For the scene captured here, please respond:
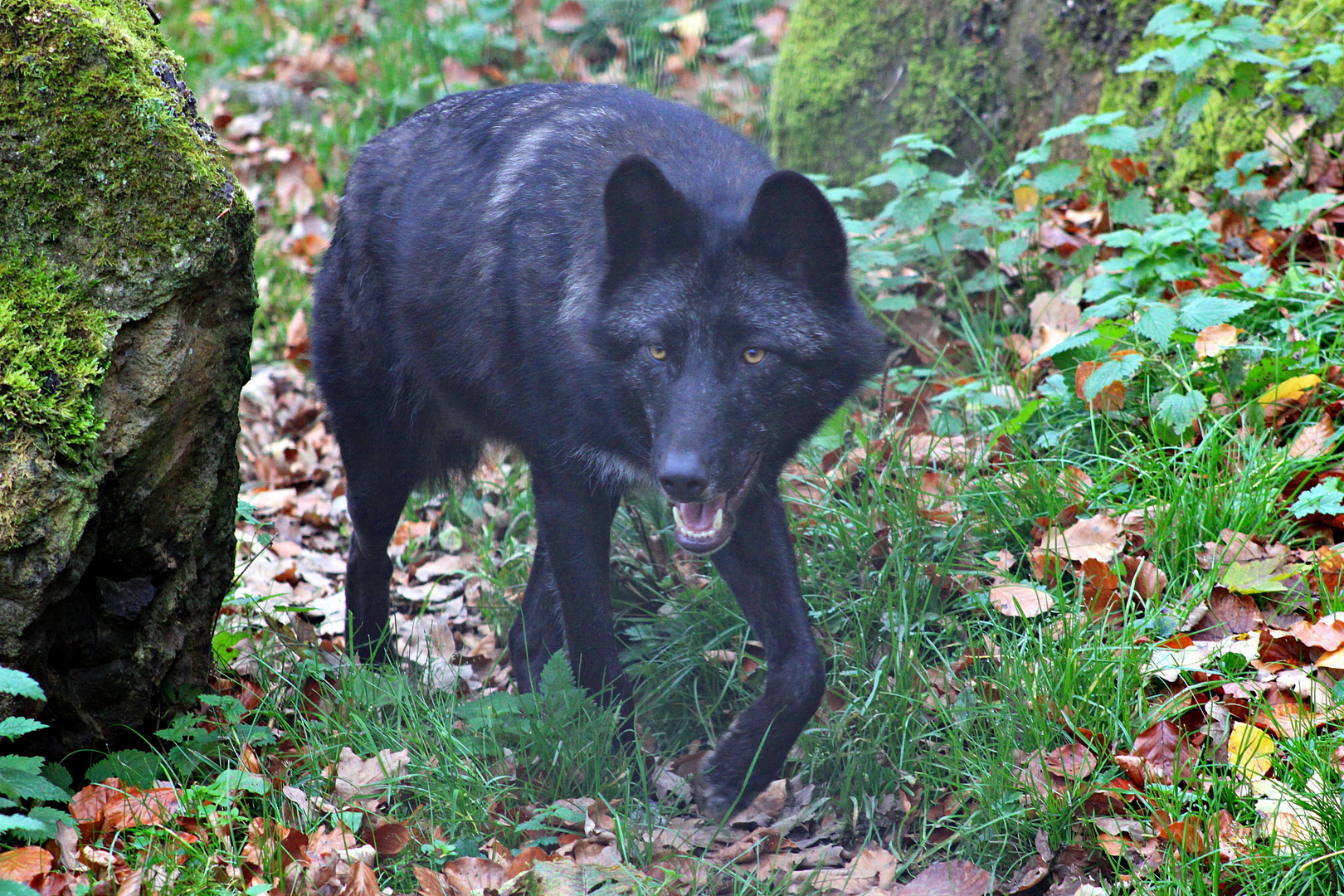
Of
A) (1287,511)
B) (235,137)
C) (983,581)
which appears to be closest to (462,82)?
(235,137)

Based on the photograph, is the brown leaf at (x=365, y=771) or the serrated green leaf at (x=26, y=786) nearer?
the serrated green leaf at (x=26, y=786)

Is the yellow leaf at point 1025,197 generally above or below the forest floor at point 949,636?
above

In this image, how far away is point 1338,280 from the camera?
4043mm

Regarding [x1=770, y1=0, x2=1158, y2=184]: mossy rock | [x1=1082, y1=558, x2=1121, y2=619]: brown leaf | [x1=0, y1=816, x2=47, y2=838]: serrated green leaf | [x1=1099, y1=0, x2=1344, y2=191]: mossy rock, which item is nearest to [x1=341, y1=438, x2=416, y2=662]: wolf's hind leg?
[x1=0, y1=816, x2=47, y2=838]: serrated green leaf

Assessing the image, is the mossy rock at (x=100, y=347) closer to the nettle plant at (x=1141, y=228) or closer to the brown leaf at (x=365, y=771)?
the brown leaf at (x=365, y=771)

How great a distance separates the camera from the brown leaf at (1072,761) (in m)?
2.92

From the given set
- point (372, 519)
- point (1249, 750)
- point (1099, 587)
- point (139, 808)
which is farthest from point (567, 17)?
point (1249, 750)

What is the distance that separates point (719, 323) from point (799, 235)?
37 centimetres

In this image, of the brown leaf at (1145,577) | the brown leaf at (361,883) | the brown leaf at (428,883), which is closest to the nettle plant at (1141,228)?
the brown leaf at (1145,577)

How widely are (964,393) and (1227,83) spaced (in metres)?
1.98

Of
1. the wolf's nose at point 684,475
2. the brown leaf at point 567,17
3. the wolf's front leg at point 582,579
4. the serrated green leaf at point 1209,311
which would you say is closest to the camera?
the wolf's nose at point 684,475

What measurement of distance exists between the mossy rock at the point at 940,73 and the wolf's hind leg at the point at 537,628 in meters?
3.26

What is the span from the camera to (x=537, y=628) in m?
4.14

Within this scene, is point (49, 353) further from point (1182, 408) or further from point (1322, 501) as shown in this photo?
point (1322, 501)
